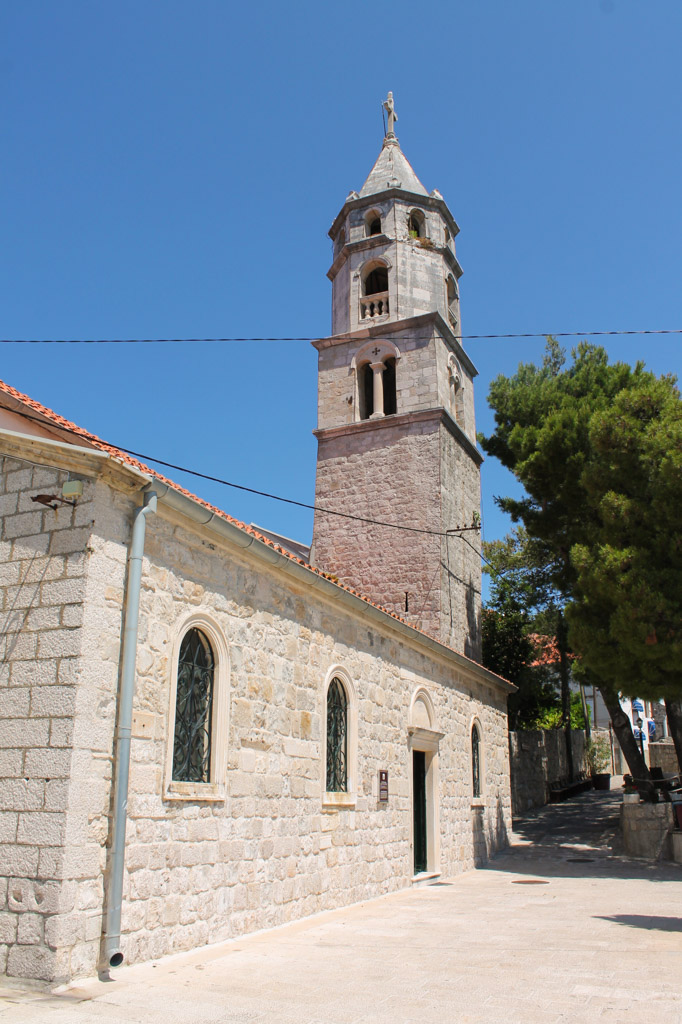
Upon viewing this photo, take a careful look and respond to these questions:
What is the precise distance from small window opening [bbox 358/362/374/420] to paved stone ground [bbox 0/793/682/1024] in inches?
489

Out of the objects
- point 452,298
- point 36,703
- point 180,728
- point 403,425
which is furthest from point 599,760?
point 36,703

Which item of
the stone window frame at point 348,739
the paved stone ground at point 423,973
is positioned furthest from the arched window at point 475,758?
the stone window frame at point 348,739

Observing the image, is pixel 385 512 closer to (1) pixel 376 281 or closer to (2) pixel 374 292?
(2) pixel 374 292

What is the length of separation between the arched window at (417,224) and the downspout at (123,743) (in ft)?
55.2

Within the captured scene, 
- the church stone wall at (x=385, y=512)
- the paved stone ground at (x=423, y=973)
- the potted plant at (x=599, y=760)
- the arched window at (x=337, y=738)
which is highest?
the church stone wall at (x=385, y=512)

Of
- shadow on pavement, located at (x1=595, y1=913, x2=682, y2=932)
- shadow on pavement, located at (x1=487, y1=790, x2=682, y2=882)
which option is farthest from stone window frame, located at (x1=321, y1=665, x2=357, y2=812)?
shadow on pavement, located at (x1=487, y1=790, x2=682, y2=882)

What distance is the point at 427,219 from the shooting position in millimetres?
21094

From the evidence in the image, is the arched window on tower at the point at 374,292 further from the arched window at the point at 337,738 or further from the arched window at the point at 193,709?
the arched window at the point at 193,709

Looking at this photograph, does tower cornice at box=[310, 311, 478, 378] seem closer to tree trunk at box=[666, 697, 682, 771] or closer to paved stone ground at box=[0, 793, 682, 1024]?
tree trunk at box=[666, 697, 682, 771]

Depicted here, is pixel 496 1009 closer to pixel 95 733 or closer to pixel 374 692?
A: pixel 95 733

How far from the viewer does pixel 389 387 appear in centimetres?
1989

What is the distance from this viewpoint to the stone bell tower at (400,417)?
58.1 ft

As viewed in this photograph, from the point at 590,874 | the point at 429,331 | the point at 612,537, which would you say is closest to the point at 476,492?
the point at 429,331

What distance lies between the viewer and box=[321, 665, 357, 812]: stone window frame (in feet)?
30.0
